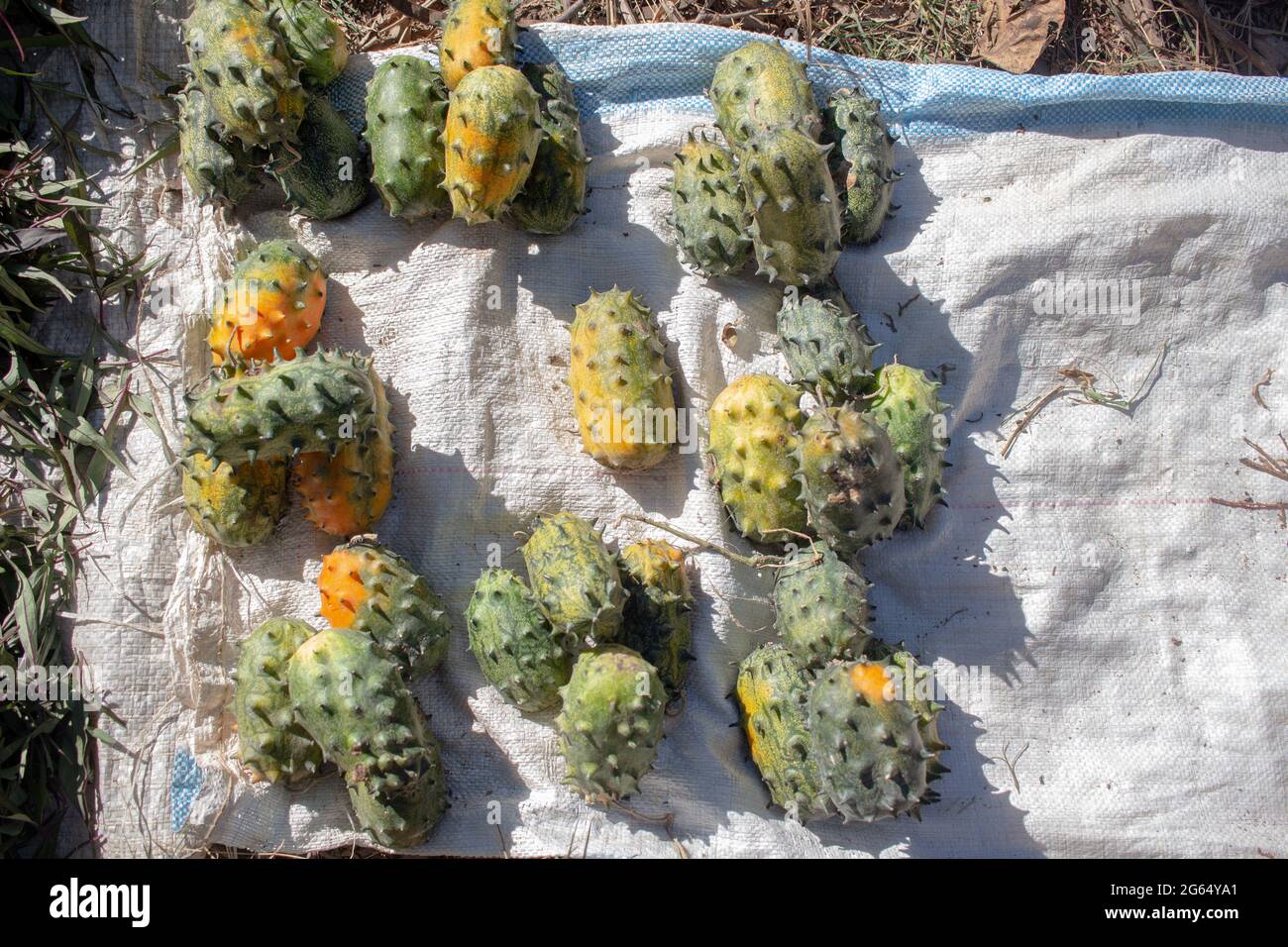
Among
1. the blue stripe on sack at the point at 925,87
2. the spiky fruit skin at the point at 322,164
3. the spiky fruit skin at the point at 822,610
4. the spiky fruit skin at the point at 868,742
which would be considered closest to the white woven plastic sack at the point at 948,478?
the blue stripe on sack at the point at 925,87

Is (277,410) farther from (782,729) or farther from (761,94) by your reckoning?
(761,94)

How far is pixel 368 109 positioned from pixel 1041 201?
111 inches

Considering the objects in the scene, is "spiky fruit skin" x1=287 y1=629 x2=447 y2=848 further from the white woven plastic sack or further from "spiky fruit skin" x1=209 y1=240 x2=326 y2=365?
"spiky fruit skin" x1=209 y1=240 x2=326 y2=365

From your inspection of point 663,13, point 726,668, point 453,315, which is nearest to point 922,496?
point 726,668

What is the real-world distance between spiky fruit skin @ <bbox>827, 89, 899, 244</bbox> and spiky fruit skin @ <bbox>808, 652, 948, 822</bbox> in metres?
1.83

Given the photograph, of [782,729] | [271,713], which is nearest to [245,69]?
[271,713]

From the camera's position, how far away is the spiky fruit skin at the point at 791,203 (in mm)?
3990

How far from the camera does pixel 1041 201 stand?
4.73 m

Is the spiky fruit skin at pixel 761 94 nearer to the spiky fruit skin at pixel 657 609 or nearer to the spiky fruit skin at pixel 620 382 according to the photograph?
the spiky fruit skin at pixel 620 382

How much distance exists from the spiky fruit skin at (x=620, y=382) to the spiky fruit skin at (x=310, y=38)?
1492 millimetres

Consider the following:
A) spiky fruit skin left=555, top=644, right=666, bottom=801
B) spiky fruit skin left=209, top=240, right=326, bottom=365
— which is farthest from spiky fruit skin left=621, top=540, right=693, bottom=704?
spiky fruit skin left=209, top=240, right=326, bottom=365

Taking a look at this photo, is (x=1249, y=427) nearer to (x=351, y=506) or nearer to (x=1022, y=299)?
(x=1022, y=299)

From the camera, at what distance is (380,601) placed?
395 centimetres

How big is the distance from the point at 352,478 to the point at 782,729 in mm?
1789
